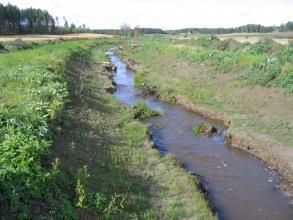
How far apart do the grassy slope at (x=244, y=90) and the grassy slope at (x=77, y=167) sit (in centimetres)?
492

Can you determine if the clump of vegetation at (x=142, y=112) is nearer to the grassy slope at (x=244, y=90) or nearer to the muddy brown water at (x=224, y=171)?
the muddy brown water at (x=224, y=171)

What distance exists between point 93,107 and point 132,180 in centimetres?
824

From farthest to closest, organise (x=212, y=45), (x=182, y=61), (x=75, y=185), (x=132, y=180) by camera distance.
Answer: (x=212, y=45) < (x=182, y=61) < (x=132, y=180) < (x=75, y=185)

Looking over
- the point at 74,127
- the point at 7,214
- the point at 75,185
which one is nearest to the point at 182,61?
the point at 74,127

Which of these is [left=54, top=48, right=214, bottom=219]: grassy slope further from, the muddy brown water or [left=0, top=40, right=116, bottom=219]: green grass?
the muddy brown water

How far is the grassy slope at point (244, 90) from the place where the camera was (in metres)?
17.2

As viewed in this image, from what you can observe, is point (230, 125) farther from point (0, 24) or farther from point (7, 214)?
point (0, 24)

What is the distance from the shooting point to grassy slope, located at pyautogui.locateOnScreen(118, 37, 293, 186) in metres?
17.2

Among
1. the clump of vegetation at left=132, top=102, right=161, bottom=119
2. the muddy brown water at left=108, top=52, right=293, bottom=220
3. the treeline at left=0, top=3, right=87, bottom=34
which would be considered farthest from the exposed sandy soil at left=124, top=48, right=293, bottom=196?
the treeline at left=0, top=3, right=87, bottom=34

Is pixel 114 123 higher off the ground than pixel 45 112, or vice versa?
pixel 45 112

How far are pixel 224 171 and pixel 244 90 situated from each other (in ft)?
38.1

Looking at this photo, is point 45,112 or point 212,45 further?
point 212,45

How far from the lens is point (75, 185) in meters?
10.3

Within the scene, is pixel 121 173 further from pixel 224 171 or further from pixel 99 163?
pixel 224 171
